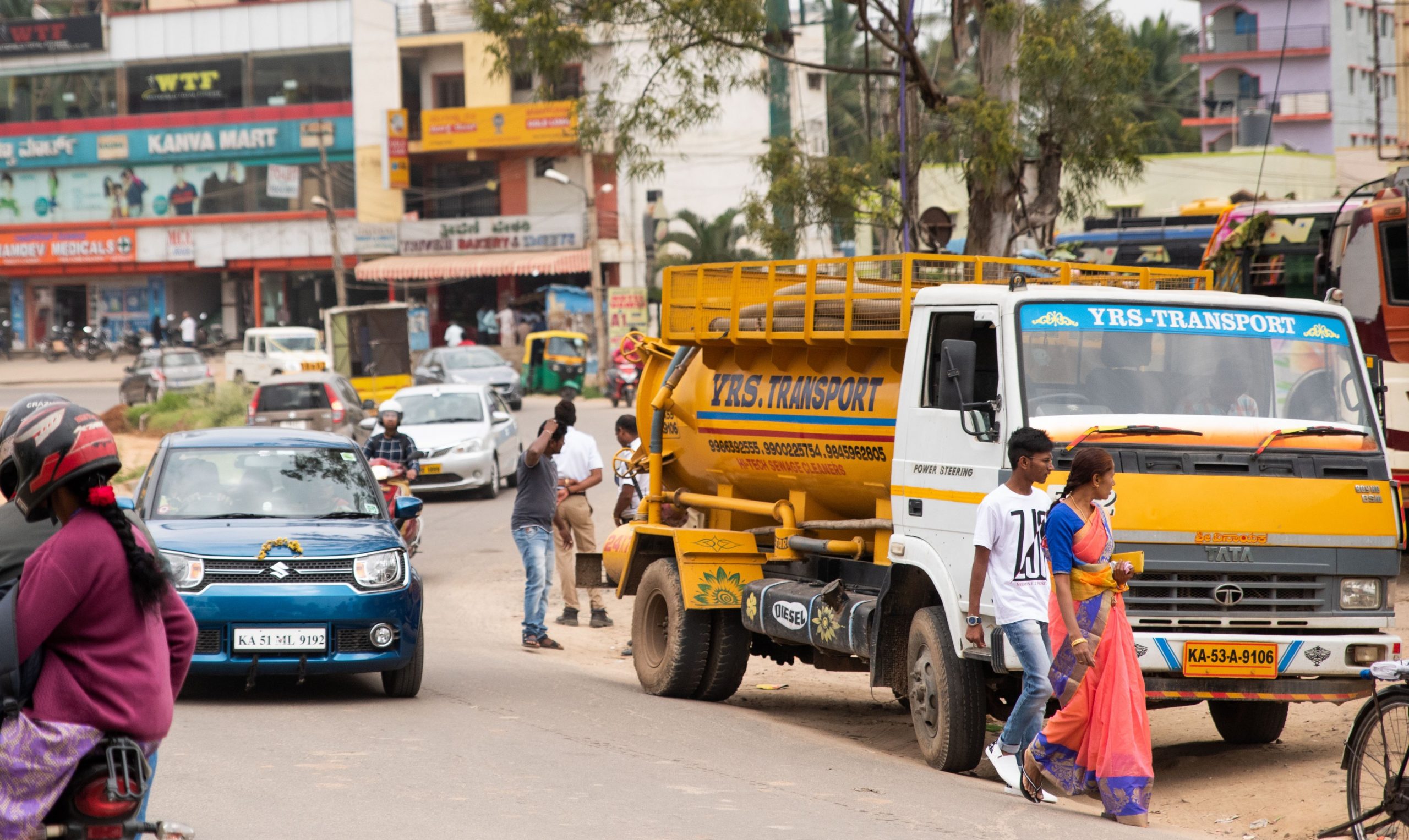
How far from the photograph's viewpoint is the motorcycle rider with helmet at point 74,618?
12.4ft

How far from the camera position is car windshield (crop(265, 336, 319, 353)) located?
147ft

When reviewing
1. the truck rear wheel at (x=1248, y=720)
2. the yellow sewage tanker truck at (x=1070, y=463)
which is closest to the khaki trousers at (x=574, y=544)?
the yellow sewage tanker truck at (x=1070, y=463)

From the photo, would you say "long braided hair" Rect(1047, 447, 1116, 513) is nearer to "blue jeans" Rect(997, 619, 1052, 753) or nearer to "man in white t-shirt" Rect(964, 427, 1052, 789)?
"man in white t-shirt" Rect(964, 427, 1052, 789)

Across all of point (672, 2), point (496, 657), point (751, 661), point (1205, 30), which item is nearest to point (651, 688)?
point (496, 657)

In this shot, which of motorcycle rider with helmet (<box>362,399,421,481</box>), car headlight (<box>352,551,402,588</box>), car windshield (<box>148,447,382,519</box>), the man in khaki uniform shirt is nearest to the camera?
car headlight (<box>352,551,402,588</box>)

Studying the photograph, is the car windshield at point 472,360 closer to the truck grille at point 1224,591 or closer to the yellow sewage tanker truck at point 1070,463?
the yellow sewage tanker truck at point 1070,463

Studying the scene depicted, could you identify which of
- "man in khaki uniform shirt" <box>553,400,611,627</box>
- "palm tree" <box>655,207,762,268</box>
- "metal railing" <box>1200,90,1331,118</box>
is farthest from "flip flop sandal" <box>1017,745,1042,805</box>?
"metal railing" <box>1200,90,1331,118</box>

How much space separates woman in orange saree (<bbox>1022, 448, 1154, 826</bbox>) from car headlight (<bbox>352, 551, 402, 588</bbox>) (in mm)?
4323

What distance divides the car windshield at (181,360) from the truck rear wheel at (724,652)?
36030 millimetres

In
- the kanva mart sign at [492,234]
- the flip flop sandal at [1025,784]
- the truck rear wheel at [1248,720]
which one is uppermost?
the kanva mart sign at [492,234]

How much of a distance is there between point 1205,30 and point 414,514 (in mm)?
64399

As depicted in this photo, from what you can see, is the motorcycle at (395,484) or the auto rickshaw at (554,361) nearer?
the motorcycle at (395,484)

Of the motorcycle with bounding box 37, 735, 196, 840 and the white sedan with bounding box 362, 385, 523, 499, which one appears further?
the white sedan with bounding box 362, 385, 523, 499

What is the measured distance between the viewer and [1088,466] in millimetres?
6996
